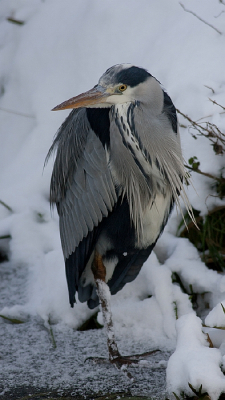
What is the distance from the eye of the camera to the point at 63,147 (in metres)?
2.48

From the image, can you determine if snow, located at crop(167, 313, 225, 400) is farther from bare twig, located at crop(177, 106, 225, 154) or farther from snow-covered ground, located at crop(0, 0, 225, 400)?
bare twig, located at crop(177, 106, 225, 154)

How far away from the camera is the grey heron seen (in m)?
2.06

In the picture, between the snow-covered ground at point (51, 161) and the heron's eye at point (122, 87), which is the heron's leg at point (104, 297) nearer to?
the snow-covered ground at point (51, 161)

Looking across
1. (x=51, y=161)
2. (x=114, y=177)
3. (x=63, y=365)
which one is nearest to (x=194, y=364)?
(x=63, y=365)

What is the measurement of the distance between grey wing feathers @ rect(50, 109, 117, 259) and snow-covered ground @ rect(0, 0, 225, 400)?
0.49 m

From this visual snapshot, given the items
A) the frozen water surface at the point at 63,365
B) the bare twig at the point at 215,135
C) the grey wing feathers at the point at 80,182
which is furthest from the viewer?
the bare twig at the point at 215,135

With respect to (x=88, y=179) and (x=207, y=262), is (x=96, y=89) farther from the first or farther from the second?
(x=207, y=262)

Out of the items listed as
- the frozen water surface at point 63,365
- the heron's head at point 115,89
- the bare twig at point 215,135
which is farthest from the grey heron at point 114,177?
the bare twig at point 215,135

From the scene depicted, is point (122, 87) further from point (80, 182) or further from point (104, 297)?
point (104, 297)

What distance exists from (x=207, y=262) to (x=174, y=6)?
2049 mm

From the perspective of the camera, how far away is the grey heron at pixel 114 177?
2.06 m

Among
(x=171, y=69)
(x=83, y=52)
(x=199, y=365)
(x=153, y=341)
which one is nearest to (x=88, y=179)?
(x=153, y=341)

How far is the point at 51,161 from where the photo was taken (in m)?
3.65

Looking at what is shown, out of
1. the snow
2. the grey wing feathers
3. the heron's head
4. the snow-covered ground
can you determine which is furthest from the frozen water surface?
the heron's head
